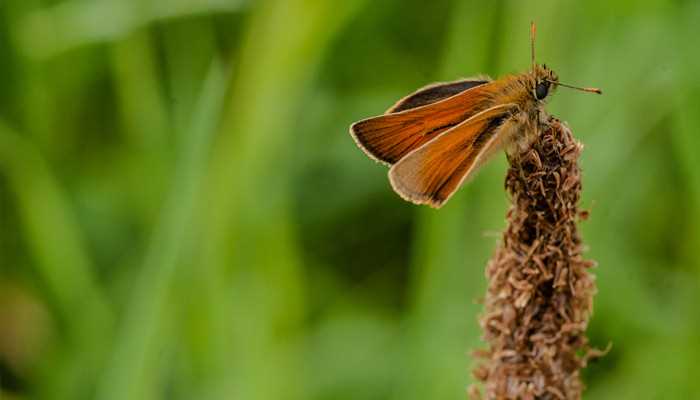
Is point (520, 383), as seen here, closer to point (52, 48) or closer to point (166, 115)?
point (166, 115)

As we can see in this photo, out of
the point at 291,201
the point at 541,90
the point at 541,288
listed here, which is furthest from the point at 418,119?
the point at 291,201

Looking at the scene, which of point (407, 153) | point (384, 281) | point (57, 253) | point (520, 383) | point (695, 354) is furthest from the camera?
point (384, 281)

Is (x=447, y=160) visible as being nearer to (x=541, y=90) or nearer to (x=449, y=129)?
(x=449, y=129)

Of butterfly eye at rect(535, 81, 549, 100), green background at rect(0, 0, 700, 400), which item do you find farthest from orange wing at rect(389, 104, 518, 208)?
green background at rect(0, 0, 700, 400)

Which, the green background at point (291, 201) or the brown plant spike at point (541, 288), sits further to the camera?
the green background at point (291, 201)

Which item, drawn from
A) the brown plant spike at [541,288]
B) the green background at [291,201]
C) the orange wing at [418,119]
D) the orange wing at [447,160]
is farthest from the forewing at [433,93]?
the green background at [291,201]

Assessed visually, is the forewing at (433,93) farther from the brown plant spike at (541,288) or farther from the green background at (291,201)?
the green background at (291,201)

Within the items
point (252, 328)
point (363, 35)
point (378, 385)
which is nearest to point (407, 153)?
point (252, 328)
